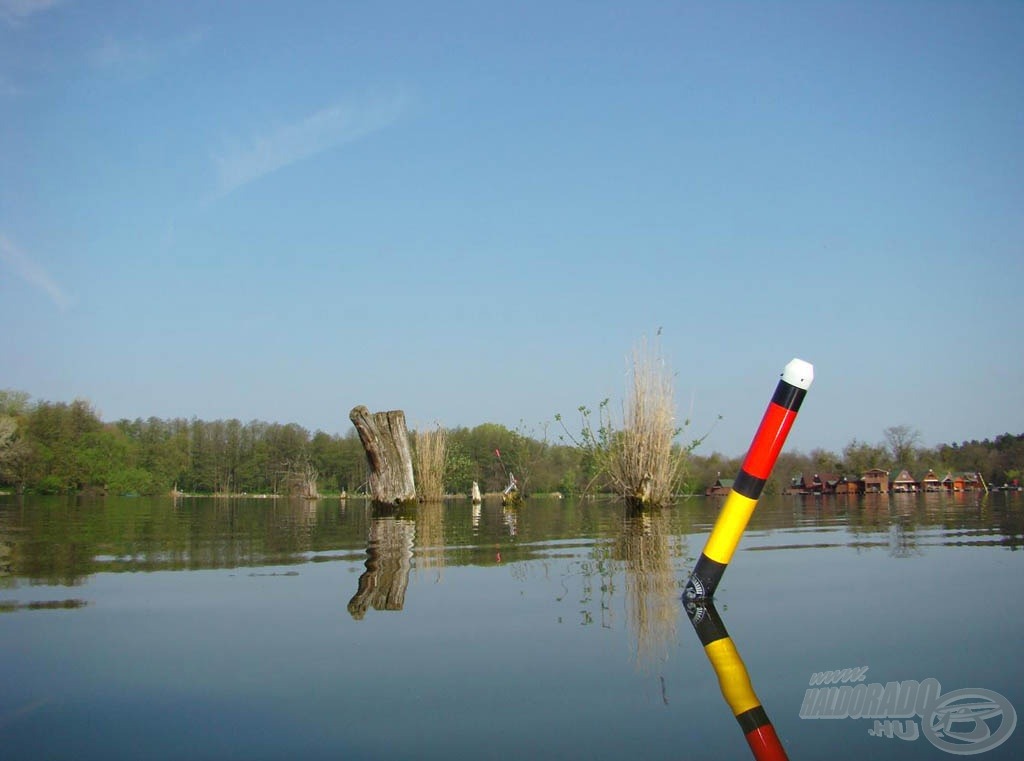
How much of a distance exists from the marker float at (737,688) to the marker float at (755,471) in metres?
0.20

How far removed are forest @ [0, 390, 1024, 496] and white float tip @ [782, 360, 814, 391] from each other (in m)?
37.0

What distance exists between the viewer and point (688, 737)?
5.22 feet

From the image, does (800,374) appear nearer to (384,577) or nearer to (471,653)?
(471,653)

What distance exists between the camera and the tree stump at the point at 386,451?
640 inches

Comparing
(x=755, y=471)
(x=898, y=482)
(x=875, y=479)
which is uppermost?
(x=755, y=471)

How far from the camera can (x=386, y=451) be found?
16484mm

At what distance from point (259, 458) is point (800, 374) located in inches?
2816

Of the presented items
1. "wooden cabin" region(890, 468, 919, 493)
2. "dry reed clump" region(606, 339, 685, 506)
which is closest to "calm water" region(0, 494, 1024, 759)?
"dry reed clump" region(606, 339, 685, 506)

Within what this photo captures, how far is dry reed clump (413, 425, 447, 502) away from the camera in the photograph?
21.9 metres

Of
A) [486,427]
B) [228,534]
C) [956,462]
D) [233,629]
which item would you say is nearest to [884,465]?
[956,462]

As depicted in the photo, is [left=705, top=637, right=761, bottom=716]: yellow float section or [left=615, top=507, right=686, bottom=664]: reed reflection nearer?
[left=705, top=637, right=761, bottom=716]: yellow float section

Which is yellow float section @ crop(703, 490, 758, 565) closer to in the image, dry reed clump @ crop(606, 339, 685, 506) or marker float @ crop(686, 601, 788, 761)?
marker float @ crop(686, 601, 788, 761)

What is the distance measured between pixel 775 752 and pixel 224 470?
72.8 meters

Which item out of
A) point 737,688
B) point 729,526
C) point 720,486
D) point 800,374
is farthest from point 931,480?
point 737,688
